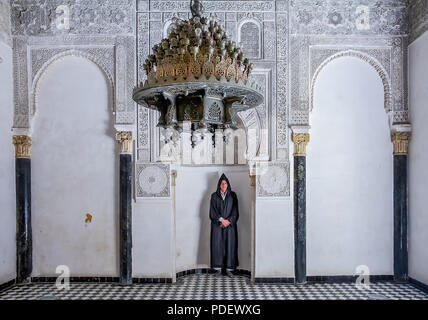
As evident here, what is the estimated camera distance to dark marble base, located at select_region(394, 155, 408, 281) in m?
5.37

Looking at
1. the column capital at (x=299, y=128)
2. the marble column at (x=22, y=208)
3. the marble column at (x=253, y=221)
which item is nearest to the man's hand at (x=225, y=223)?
the marble column at (x=253, y=221)

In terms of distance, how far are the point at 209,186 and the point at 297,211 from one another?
141 centimetres

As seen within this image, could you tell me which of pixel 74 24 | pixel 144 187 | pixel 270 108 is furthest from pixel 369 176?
pixel 74 24

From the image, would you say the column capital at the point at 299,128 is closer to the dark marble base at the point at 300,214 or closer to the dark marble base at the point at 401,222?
the dark marble base at the point at 300,214

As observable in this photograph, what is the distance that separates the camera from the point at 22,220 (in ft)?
17.6

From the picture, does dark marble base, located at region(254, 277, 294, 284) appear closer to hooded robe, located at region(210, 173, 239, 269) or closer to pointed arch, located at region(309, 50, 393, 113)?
hooded robe, located at region(210, 173, 239, 269)

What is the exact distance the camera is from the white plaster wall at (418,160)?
16.4 ft

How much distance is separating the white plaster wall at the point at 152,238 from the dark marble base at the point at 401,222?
9.54ft

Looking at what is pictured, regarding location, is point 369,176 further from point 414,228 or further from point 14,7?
point 14,7

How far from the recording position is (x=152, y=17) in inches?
213

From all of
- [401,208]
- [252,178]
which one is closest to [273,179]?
[252,178]

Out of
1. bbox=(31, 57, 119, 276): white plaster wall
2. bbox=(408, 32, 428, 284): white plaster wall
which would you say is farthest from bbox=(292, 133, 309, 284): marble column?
bbox=(31, 57, 119, 276): white plaster wall

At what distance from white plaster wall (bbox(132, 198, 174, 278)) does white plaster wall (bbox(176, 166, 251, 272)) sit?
0.51 meters

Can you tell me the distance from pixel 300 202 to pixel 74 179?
2.94 m
